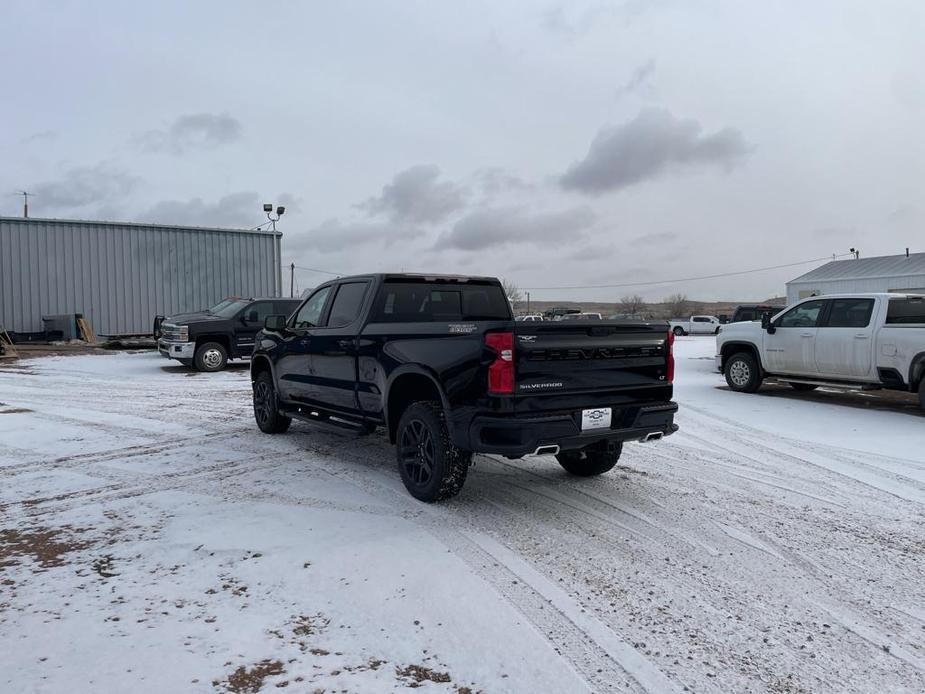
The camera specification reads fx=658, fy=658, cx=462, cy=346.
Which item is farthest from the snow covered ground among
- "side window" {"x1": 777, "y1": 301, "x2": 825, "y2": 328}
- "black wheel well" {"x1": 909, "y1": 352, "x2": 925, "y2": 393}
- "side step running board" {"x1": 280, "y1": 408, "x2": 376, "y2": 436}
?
"side window" {"x1": 777, "y1": 301, "x2": 825, "y2": 328}

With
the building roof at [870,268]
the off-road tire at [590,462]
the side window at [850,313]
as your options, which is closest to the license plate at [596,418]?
the off-road tire at [590,462]

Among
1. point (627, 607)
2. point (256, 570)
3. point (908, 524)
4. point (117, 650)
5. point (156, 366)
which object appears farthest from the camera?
point (156, 366)

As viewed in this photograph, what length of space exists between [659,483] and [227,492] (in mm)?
3711

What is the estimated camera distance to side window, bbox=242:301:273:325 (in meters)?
15.9

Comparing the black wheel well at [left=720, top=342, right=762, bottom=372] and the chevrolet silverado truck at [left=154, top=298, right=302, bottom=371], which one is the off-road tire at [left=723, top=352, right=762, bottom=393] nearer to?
the black wheel well at [left=720, top=342, right=762, bottom=372]

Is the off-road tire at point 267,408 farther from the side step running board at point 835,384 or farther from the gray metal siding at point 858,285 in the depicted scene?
the gray metal siding at point 858,285

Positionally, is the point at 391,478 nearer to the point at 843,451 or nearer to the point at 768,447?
the point at 768,447

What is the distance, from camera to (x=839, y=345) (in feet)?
32.7

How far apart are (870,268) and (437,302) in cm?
4507

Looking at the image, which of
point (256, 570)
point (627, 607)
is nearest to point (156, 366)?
point (256, 570)

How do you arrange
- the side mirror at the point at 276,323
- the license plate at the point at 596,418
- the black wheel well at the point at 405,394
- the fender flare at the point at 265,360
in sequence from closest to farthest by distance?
the license plate at the point at 596,418, the black wheel well at the point at 405,394, the side mirror at the point at 276,323, the fender flare at the point at 265,360

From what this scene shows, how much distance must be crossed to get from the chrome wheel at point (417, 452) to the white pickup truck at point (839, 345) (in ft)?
24.7

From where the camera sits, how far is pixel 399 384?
17.9ft

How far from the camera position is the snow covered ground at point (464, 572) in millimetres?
2842
